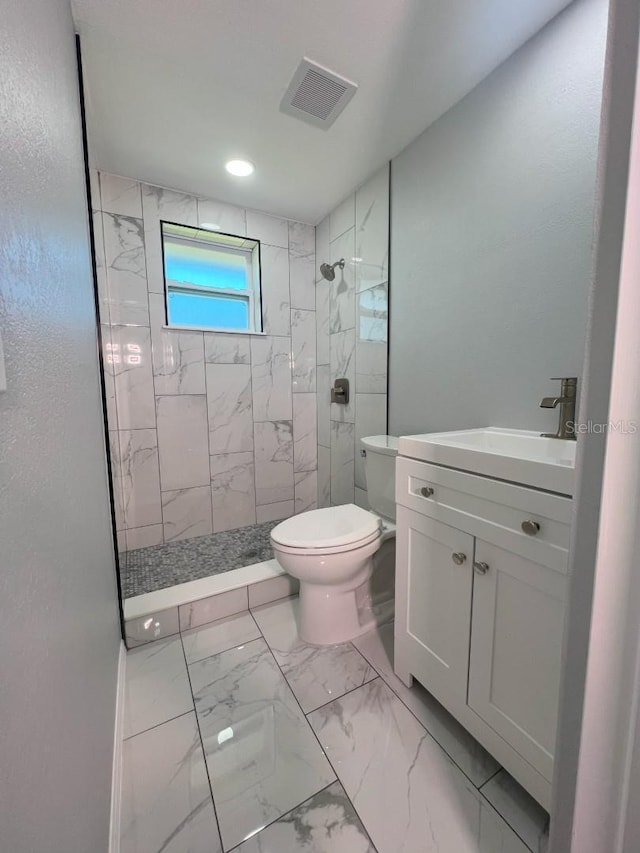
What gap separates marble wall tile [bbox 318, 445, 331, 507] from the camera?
262 centimetres

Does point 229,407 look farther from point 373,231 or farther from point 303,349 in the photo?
point 373,231


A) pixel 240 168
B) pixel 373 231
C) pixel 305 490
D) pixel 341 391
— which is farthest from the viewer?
pixel 305 490

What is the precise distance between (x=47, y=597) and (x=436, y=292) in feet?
5.67

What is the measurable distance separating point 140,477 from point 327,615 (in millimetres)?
1474

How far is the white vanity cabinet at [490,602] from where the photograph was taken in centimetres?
77

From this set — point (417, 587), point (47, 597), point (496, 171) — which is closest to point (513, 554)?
point (417, 587)

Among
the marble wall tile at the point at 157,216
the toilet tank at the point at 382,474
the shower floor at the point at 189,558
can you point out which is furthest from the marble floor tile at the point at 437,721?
the marble wall tile at the point at 157,216

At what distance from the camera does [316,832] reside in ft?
2.76

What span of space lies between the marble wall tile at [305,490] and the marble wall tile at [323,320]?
0.92 m

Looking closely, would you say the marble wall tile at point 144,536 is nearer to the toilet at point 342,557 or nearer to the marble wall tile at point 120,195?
the toilet at point 342,557

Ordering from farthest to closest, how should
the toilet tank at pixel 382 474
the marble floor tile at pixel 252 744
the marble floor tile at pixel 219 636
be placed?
the toilet tank at pixel 382 474, the marble floor tile at pixel 219 636, the marble floor tile at pixel 252 744

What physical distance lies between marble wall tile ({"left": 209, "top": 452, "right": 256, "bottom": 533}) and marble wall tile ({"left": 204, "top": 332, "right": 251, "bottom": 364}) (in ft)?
2.21

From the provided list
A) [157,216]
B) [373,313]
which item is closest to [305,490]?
[373,313]

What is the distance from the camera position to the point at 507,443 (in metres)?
1.25
